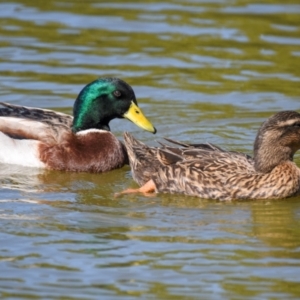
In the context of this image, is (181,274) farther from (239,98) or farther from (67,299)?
(239,98)

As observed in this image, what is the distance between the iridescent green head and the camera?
13.4 meters

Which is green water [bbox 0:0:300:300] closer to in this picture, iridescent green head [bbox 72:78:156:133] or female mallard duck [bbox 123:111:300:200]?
female mallard duck [bbox 123:111:300:200]

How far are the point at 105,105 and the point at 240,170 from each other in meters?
2.45

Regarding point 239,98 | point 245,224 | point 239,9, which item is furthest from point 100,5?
point 245,224

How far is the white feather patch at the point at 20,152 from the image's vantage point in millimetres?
13438

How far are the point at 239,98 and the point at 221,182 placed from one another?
437 cm

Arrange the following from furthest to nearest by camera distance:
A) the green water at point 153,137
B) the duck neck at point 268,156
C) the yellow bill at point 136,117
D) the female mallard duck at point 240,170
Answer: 1. the yellow bill at point 136,117
2. the duck neck at point 268,156
3. the female mallard duck at point 240,170
4. the green water at point 153,137

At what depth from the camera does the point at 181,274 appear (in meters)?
9.24

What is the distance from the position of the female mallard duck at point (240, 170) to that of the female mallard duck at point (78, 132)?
4.36 feet

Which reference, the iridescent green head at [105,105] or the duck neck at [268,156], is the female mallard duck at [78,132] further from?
the duck neck at [268,156]

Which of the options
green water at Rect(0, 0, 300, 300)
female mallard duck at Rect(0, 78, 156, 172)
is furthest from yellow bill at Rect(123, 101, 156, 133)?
green water at Rect(0, 0, 300, 300)

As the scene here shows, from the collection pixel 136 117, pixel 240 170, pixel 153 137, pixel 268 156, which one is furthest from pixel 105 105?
pixel 268 156

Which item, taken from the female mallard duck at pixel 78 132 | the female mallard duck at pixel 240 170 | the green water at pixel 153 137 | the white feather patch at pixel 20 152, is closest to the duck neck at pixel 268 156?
the female mallard duck at pixel 240 170

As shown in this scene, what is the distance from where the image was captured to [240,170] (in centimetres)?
1173
